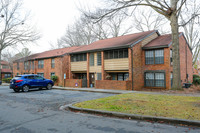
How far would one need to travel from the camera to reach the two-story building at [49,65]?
958 inches

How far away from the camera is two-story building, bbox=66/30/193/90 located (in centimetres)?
1744

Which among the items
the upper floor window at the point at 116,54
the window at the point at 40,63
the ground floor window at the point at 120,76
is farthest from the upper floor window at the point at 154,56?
the window at the point at 40,63

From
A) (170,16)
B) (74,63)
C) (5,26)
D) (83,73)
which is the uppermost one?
(5,26)

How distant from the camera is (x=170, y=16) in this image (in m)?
15.8

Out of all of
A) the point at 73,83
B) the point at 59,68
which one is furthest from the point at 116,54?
the point at 59,68

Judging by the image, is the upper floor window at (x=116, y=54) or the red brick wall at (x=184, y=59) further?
the red brick wall at (x=184, y=59)

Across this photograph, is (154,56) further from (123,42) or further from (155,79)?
(123,42)

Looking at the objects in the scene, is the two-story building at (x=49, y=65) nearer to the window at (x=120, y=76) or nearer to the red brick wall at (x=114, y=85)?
the red brick wall at (x=114, y=85)

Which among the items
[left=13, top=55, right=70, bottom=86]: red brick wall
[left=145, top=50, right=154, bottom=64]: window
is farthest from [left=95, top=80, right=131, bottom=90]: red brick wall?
[left=13, top=55, right=70, bottom=86]: red brick wall

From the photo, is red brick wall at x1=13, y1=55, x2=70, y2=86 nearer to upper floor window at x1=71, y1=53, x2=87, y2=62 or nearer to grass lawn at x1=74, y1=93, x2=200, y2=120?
upper floor window at x1=71, y1=53, x2=87, y2=62

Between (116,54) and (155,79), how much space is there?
210 inches

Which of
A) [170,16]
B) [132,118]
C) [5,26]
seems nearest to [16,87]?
[132,118]

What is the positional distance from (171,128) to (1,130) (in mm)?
5310

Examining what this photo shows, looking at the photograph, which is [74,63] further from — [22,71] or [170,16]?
[22,71]
